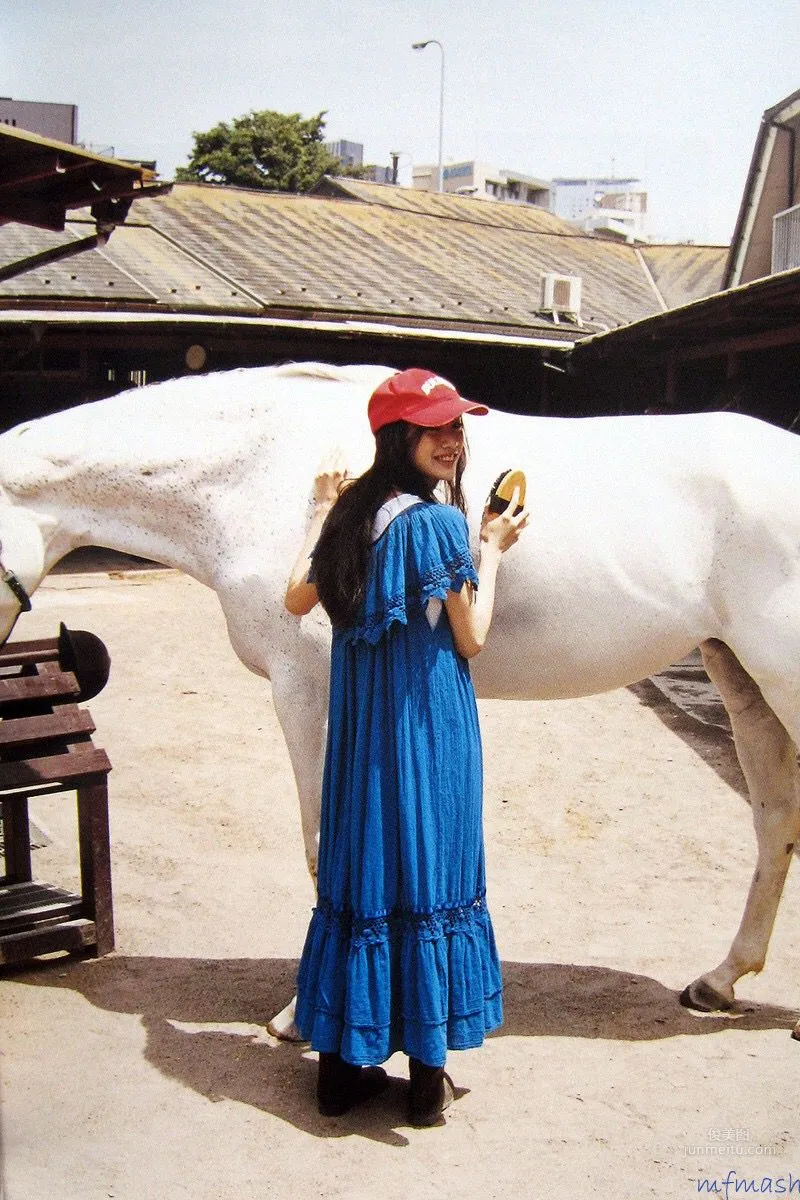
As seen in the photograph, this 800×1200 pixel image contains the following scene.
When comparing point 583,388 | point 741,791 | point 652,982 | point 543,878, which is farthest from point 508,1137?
point 583,388

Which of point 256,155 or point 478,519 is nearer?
point 478,519

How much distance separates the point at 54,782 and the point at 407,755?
1503 millimetres

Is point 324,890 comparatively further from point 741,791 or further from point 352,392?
point 741,791

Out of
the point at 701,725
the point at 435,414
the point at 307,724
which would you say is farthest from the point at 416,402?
the point at 701,725

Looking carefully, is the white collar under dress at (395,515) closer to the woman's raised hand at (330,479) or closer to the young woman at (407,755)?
the young woman at (407,755)

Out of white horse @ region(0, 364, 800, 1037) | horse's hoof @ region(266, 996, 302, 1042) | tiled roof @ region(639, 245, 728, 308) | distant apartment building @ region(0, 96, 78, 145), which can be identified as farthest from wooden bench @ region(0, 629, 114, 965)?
Answer: distant apartment building @ region(0, 96, 78, 145)

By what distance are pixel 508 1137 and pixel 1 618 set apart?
1831 millimetres

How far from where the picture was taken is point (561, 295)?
17.0 meters

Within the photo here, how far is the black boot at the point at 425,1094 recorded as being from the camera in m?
2.74

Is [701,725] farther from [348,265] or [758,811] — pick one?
[348,265]

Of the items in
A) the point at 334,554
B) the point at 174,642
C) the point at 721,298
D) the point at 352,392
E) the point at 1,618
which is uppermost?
the point at 721,298

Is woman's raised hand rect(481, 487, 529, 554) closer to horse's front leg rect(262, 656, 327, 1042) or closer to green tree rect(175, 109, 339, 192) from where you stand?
horse's front leg rect(262, 656, 327, 1042)

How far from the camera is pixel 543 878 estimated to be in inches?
177

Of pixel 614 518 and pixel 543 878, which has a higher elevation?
pixel 614 518
